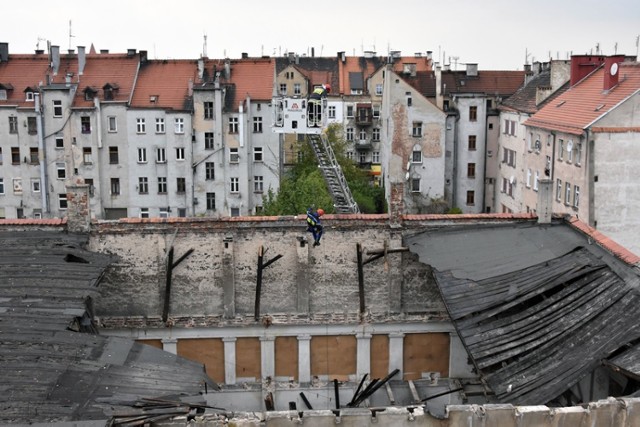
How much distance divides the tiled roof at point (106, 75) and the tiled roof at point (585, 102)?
2825 centimetres

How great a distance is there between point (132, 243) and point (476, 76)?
4223 centimetres

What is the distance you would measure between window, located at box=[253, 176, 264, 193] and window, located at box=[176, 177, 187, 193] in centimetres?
502

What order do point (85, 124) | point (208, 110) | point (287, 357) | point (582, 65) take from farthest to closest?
point (85, 124) → point (208, 110) → point (582, 65) → point (287, 357)

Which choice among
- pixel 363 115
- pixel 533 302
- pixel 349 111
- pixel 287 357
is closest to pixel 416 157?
pixel 363 115

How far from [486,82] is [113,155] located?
29641 millimetres

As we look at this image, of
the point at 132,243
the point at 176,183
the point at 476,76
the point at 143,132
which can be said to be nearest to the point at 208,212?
the point at 176,183

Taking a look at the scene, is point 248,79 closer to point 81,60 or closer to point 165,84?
point 165,84

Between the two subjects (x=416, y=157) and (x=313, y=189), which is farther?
(x=416, y=157)

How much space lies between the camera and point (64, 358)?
1470cm

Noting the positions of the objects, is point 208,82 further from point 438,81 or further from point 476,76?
point 476,76

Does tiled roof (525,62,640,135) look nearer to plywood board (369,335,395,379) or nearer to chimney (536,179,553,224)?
chimney (536,179,553,224)

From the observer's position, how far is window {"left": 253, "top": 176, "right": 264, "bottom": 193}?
54.1 meters

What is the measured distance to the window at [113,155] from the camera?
5269 cm

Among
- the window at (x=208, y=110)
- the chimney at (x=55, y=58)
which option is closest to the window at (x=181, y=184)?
the window at (x=208, y=110)
